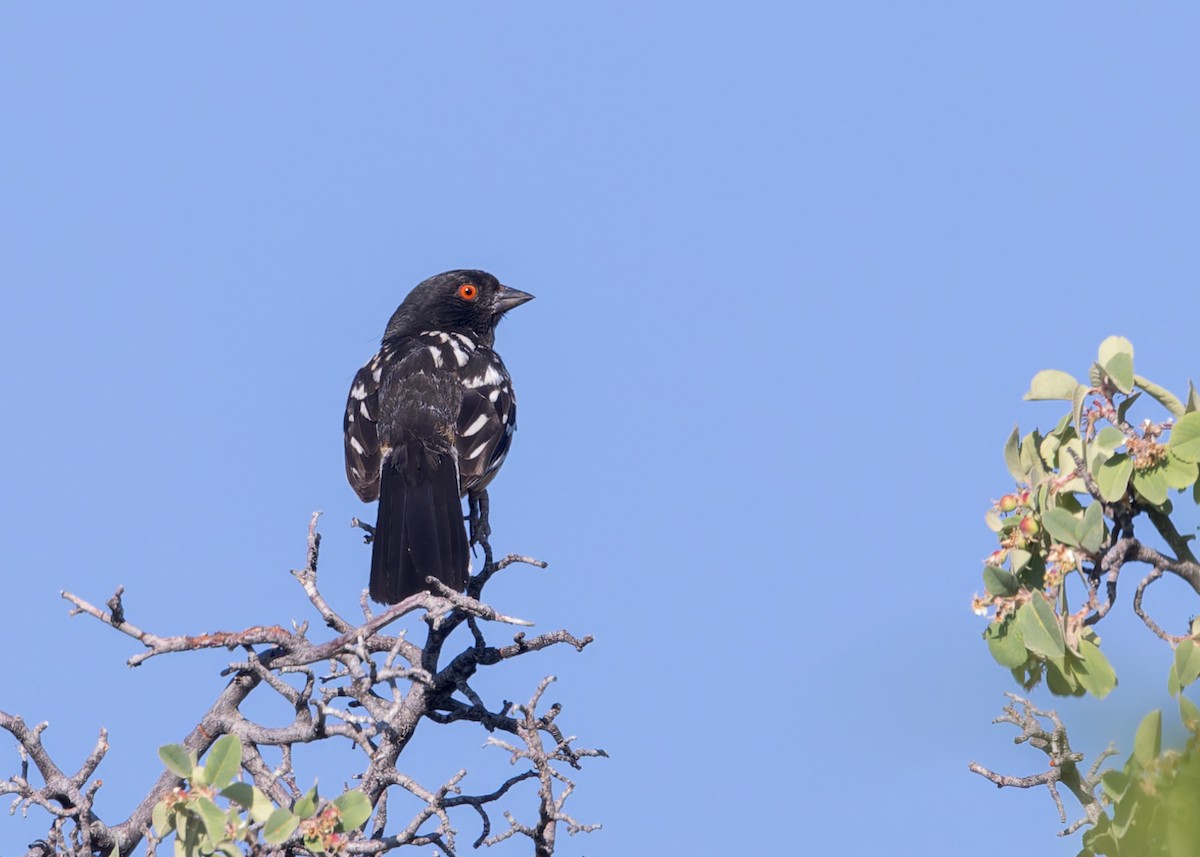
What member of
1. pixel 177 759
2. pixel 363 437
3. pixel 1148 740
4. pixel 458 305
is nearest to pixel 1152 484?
pixel 1148 740

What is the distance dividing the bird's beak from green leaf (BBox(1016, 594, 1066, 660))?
5.59 meters

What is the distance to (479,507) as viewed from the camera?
19.3 ft

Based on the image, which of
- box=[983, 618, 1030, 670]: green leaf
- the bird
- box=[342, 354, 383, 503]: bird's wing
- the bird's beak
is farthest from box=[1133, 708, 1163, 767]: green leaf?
the bird's beak

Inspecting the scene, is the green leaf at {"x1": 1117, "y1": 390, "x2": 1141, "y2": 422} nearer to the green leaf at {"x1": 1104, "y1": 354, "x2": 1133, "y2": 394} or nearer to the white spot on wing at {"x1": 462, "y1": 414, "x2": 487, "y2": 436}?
the green leaf at {"x1": 1104, "y1": 354, "x2": 1133, "y2": 394}

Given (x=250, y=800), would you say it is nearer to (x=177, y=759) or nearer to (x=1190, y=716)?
(x=177, y=759)

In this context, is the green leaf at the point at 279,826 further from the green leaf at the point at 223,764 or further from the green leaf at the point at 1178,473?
the green leaf at the point at 1178,473

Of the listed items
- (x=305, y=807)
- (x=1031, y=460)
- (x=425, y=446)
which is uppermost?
(x=425, y=446)

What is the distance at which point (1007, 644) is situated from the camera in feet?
7.71

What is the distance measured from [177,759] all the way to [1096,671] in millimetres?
1705

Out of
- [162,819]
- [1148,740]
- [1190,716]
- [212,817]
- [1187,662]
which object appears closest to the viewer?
[1190,716]

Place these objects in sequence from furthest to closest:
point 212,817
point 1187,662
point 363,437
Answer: point 363,437
point 212,817
point 1187,662

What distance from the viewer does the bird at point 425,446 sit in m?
5.00

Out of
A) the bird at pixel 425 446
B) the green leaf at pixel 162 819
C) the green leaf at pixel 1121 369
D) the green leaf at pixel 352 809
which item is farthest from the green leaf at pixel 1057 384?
the bird at pixel 425 446

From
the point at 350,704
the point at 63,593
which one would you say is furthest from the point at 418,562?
the point at 63,593
